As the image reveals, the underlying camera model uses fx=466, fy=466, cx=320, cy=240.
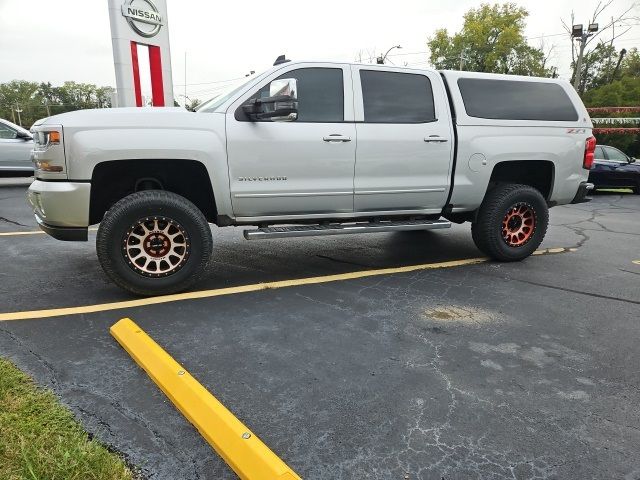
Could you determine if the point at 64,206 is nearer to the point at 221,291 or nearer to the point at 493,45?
the point at 221,291

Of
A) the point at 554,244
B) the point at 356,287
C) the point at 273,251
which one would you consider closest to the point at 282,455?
the point at 356,287

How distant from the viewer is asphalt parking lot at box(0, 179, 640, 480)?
81.6 inches

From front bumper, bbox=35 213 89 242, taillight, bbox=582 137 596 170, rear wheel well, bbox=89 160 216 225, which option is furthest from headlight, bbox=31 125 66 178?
taillight, bbox=582 137 596 170

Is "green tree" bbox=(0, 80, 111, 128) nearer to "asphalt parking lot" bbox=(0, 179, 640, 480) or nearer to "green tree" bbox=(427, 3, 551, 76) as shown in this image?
"green tree" bbox=(427, 3, 551, 76)

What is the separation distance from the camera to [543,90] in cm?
532

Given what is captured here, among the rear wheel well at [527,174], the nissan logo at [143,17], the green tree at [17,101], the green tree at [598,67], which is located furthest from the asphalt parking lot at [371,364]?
the green tree at [17,101]

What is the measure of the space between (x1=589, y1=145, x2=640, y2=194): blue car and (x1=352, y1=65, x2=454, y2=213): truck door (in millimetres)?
10820

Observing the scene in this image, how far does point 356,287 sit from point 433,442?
89.2 inches

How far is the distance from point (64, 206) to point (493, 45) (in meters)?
60.5

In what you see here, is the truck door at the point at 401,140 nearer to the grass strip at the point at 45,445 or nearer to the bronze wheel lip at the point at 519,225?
the bronze wheel lip at the point at 519,225

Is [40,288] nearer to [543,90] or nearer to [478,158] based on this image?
[478,158]

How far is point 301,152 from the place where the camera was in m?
4.14

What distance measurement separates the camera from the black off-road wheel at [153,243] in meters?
3.69

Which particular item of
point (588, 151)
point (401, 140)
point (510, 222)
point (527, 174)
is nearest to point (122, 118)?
point (401, 140)
